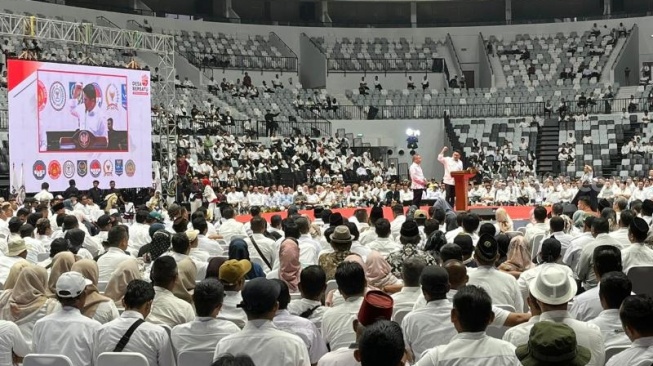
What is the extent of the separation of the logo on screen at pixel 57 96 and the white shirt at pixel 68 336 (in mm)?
17040

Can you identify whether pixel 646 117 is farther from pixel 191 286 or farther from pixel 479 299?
pixel 479 299

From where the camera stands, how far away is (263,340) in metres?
4.91

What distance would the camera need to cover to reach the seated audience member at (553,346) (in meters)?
3.85

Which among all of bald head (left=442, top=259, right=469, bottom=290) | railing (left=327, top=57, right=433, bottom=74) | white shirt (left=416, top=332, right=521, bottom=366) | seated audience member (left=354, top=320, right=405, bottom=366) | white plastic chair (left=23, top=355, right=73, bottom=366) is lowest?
white plastic chair (left=23, top=355, right=73, bottom=366)

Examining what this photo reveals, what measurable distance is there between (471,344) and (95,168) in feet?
65.5

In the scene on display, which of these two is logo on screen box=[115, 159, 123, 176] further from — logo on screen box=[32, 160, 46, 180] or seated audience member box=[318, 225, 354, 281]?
seated audience member box=[318, 225, 354, 281]

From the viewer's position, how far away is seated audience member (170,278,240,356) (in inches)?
219

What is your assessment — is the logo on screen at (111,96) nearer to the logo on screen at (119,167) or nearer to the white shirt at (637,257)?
the logo on screen at (119,167)

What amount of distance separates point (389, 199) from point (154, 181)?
699 cm

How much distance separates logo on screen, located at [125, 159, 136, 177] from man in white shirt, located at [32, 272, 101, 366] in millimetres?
18320

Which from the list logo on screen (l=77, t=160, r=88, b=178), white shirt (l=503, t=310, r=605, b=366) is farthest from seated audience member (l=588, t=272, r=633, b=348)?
logo on screen (l=77, t=160, r=88, b=178)

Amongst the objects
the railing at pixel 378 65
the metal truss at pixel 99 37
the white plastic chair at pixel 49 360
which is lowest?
the white plastic chair at pixel 49 360

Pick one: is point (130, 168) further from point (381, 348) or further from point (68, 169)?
point (381, 348)

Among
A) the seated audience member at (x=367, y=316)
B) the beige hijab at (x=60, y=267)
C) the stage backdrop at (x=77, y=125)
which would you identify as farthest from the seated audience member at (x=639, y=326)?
the stage backdrop at (x=77, y=125)
